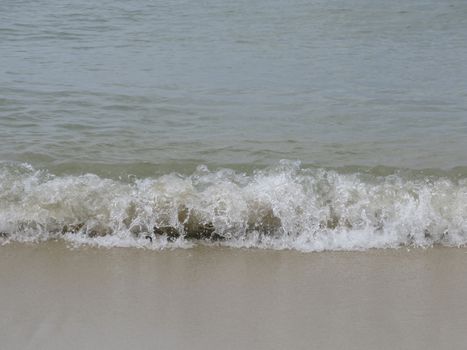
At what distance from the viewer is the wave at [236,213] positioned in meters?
4.18

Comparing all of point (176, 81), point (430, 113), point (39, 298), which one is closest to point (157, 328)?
point (39, 298)

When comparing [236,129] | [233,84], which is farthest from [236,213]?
[233,84]

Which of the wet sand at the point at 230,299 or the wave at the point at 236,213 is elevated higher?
the wave at the point at 236,213

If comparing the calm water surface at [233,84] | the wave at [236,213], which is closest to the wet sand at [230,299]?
the wave at [236,213]

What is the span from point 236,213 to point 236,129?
186cm

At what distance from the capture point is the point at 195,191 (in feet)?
14.8

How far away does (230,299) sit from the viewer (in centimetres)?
344

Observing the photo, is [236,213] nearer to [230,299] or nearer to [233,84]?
[230,299]

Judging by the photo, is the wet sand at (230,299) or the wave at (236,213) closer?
the wet sand at (230,299)

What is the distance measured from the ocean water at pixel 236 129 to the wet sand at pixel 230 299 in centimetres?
20

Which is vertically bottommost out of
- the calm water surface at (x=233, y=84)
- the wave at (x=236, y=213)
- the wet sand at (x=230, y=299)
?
the wet sand at (x=230, y=299)

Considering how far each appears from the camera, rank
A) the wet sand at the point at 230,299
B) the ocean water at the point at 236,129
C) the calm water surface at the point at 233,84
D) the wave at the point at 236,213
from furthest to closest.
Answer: the calm water surface at the point at 233,84 → the ocean water at the point at 236,129 → the wave at the point at 236,213 → the wet sand at the point at 230,299

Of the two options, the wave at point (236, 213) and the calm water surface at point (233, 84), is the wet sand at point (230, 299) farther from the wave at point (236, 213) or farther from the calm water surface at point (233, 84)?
the calm water surface at point (233, 84)

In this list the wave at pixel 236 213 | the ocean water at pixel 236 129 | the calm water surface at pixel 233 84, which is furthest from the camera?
the calm water surface at pixel 233 84
